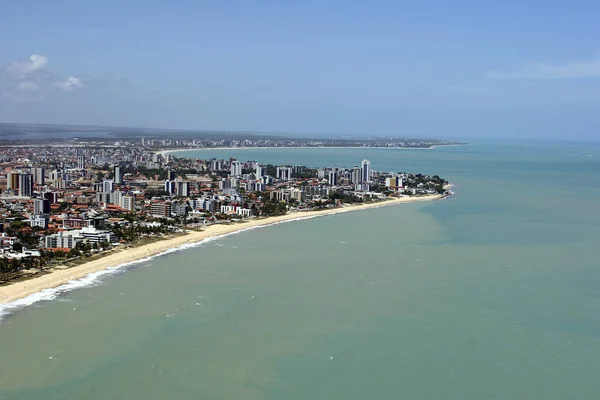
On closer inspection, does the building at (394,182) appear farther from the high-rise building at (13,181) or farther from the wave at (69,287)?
the wave at (69,287)

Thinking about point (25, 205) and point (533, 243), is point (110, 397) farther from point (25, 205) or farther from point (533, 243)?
point (25, 205)

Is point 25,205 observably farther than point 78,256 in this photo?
Yes

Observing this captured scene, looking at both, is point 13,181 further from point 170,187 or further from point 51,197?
point 170,187

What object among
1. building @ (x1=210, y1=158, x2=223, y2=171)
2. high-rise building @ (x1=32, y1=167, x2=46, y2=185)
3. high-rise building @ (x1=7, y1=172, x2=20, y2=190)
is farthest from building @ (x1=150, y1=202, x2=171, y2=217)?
building @ (x1=210, y1=158, x2=223, y2=171)

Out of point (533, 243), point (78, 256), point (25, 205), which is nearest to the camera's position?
point (78, 256)

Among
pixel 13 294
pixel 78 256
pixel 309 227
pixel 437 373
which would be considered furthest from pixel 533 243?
pixel 13 294

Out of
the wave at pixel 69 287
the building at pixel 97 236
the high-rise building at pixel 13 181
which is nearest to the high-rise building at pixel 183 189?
the high-rise building at pixel 13 181
